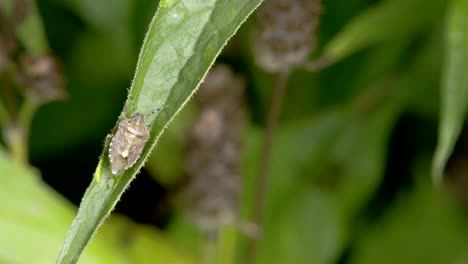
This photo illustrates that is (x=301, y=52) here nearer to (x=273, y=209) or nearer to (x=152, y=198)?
(x=273, y=209)

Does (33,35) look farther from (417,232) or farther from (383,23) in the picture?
(417,232)

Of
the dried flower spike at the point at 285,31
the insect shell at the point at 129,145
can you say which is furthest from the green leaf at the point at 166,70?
the dried flower spike at the point at 285,31

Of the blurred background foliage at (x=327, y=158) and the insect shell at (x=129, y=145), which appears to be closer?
the insect shell at (x=129, y=145)

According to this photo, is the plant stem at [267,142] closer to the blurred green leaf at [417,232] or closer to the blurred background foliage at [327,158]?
the blurred background foliage at [327,158]

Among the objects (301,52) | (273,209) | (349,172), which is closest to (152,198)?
(273,209)

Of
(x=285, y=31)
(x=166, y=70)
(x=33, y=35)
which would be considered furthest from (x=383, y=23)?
(x=166, y=70)

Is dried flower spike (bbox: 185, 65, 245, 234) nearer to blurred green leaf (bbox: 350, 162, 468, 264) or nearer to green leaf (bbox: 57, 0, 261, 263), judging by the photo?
blurred green leaf (bbox: 350, 162, 468, 264)
